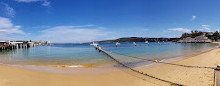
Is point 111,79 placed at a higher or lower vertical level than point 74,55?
higher

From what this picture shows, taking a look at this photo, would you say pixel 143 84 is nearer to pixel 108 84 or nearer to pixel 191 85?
pixel 108 84

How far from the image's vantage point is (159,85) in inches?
191

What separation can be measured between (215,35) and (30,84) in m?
121

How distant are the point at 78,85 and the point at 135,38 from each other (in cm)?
18170

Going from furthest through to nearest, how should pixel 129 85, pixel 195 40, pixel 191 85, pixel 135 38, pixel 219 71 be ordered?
1. pixel 135 38
2. pixel 195 40
3. pixel 219 71
4. pixel 129 85
5. pixel 191 85

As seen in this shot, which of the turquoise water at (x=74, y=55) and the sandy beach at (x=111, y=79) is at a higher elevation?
the sandy beach at (x=111, y=79)

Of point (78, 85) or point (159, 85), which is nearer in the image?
point (159, 85)

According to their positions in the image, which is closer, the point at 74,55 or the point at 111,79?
the point at 111,79

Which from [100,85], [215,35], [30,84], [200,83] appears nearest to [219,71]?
[200,83]

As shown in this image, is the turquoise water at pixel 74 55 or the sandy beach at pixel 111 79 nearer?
the sandy beach at pixel 111 79

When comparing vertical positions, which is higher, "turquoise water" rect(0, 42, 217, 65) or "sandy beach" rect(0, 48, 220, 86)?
"sandy beach" rect(0, 48, 220, 86)

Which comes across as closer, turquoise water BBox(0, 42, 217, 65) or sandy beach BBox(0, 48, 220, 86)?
sandy beach BBox(0, 48, 220, 86)

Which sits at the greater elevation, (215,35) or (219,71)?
(215,35)

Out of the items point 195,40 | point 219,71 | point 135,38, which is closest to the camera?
point 219,71
